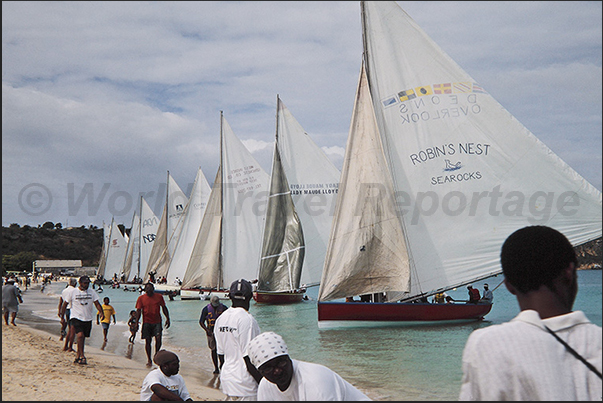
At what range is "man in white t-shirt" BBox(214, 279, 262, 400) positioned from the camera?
5031 mm

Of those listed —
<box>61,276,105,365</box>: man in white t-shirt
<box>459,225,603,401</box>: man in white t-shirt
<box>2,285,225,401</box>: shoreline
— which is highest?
<box>459,225,603,401</box>: man in white t-shirt

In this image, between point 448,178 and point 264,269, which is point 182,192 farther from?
point 448,178

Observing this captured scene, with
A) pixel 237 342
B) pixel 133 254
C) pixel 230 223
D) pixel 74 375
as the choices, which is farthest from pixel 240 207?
pixel 133 254

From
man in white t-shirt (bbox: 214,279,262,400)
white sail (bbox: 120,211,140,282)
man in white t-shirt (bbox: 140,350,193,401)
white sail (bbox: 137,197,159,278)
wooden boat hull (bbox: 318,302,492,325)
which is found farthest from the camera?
white sail (bbox: 120,211,140,282)

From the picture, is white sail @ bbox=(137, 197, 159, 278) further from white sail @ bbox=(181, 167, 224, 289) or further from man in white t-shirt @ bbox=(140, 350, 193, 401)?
man in white t-shirt @ bbox=(140, 350, 193, 401)

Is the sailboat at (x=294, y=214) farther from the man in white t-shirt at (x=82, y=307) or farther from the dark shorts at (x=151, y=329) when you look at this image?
the man in white t-shirt at (x=82, y=307)

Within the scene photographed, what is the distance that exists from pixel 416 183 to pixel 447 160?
1167mm

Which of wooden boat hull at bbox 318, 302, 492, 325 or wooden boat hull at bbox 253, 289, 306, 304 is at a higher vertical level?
wooden boat hull at bbox 318, 302, 492, 325

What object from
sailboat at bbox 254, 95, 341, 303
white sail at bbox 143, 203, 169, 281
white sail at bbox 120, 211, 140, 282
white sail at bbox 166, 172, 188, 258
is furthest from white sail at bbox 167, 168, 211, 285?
white sail at bbox 120, 211, 140, 282

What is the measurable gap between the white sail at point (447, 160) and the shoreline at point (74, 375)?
8.03 meters

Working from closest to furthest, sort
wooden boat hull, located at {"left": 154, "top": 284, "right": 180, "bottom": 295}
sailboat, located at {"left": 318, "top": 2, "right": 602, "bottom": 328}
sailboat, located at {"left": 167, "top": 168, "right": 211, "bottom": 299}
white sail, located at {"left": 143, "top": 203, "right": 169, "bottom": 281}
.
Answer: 1. sailboat, located at {"left": 318, "top": 2, "right": 602, "bottom": 328}
2. wooden boat hull, located at {"left": 154, "top": 284, "right": 180, "bottom": 295}
3. sailboat, located at {"left": 167, "top": 168, "right": 211, "bottom": 299}
4. white sail, located at {"left": 143, "top": 203, "right": 169, "bottom": 281}

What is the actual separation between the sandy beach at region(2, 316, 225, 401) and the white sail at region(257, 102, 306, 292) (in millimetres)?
18975

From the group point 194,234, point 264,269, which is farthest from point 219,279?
point 194,234

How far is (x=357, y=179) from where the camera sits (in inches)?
698
